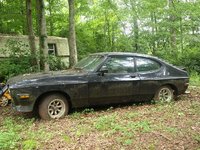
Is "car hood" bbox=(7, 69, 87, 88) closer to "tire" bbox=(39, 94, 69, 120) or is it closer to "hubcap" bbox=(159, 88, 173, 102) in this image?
"tire" bbox=(39, 94, 69, 120)

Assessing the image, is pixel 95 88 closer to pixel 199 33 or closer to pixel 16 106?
pixel 16 106

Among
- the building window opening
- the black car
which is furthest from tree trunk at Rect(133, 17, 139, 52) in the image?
the black car

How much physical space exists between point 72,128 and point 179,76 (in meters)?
4.21

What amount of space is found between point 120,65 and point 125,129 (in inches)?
106

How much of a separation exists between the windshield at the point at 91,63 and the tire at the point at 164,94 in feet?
6.76

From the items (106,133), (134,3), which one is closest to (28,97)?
(106,133)

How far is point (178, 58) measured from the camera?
714 inches

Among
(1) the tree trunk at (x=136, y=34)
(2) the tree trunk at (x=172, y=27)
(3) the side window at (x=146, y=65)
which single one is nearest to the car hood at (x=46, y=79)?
(3) the side window at (x=146, y=65)

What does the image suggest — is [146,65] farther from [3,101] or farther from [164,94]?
[3,101]

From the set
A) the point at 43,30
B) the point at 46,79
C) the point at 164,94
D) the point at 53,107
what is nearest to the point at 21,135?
the point at 53,107

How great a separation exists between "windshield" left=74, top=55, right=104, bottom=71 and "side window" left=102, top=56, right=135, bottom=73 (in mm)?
218

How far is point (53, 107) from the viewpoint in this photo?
713 centimetres

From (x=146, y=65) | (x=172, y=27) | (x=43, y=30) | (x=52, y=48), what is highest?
(x=172, y=27)

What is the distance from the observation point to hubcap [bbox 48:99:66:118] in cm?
710
